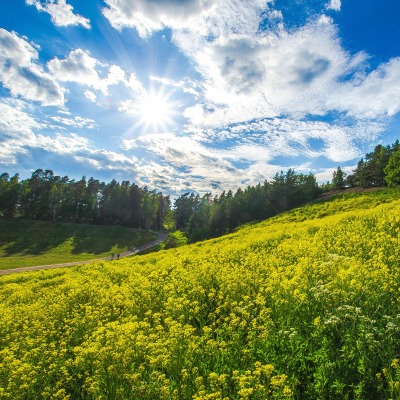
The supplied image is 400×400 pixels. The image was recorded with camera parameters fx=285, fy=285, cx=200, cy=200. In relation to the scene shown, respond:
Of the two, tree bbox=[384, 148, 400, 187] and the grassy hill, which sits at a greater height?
tree bbox=[384, 148, 400, 187]

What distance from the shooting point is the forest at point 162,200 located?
74594mm

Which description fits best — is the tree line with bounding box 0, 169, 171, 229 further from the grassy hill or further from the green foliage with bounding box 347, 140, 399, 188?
the grassy hill

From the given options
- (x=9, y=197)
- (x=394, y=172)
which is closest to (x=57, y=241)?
(x=9, y=197)

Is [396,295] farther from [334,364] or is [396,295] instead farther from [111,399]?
[111,399]

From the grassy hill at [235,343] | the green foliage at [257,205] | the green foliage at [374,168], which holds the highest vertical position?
the green foliage at [374,168]

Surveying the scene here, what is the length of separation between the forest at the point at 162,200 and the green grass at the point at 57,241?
910cm

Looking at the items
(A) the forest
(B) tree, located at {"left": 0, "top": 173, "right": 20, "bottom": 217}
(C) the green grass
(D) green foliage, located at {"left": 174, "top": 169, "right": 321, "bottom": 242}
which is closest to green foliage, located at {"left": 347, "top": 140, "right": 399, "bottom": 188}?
(A) the forest

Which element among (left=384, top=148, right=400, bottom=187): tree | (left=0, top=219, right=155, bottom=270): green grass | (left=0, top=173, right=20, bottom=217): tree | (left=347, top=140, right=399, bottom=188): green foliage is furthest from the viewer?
(left=0, top=173, right=20, bottom=217): tree

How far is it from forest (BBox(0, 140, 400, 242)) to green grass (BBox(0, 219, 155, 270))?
358 inches

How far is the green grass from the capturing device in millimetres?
60750

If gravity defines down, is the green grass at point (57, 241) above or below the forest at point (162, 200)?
below

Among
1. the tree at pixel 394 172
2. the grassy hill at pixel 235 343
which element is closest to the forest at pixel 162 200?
the tree at pixel 394 172

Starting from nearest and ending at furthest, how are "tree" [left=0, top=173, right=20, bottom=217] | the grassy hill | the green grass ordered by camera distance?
the grassy hill, the green grass, "tree" [left=0, top=173, right=20, bottom=217]

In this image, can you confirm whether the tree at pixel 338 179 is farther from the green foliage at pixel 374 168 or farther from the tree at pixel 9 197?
the tree at pixel 9 197
